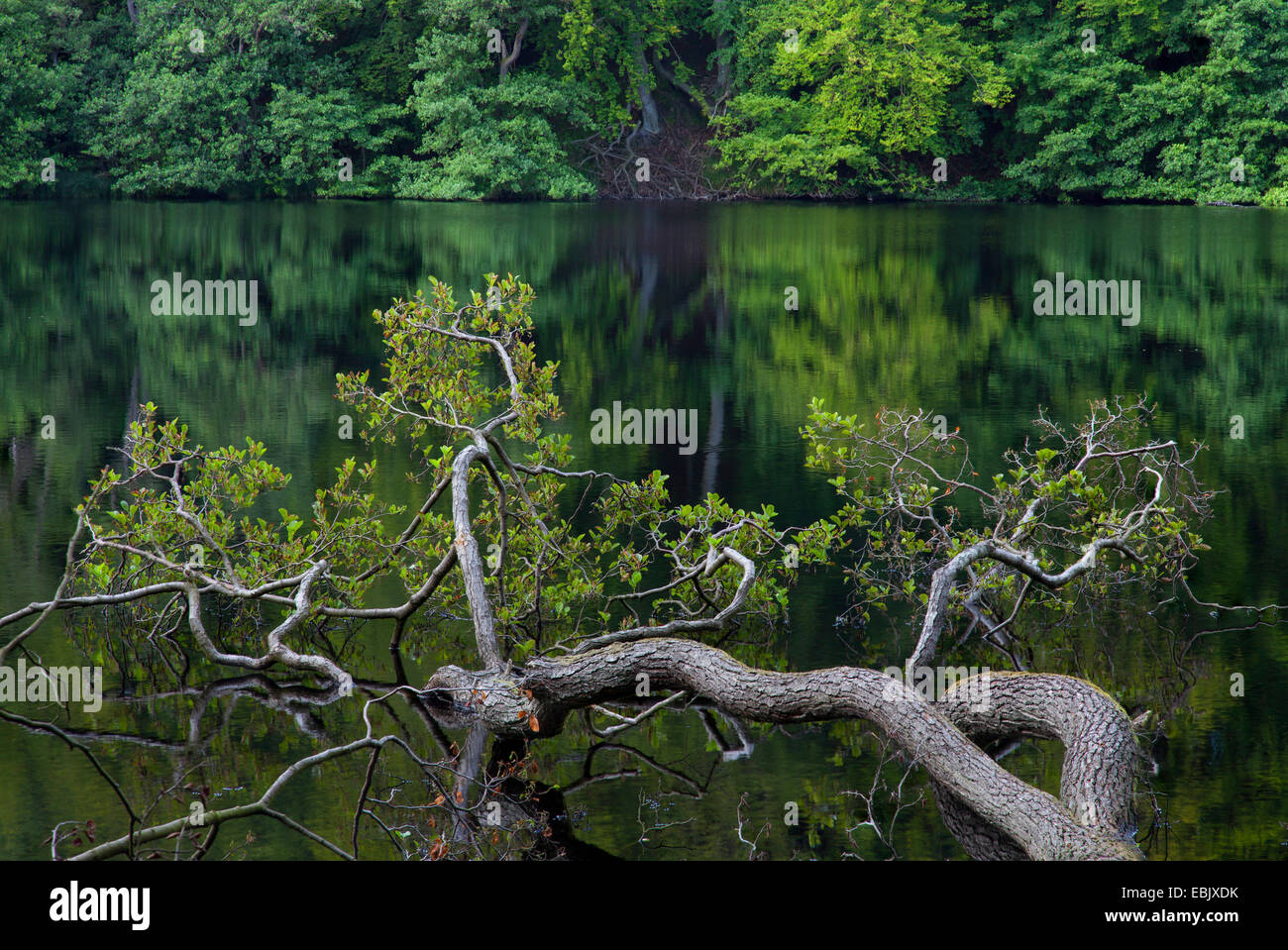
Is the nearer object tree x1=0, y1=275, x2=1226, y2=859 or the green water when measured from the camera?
tree x1=0, y1=275, x2=1226, y2=859

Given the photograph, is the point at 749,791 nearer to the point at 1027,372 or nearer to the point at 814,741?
the point at 814,741

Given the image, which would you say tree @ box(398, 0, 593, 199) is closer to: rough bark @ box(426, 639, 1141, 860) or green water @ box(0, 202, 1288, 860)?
green water @ box(0, 202, 1288, 860)

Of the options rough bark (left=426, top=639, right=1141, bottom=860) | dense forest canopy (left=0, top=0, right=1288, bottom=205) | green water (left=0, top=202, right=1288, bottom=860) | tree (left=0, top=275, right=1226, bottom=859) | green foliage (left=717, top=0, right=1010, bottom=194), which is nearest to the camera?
rough bark (left=426, top=639, right=1141, bottom=860)

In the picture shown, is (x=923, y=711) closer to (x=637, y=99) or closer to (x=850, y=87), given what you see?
(x=850, y=87)

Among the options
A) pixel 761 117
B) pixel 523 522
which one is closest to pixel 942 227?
pixel 761 117

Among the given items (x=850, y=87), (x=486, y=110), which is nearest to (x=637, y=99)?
(x=486, y=110)

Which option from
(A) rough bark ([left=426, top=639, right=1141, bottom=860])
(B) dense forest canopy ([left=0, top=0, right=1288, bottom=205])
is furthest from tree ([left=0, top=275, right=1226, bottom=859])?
(B) dense forest canopy ([left=0, top=0, right=1288, bottom=205])

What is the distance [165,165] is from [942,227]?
74.9ft

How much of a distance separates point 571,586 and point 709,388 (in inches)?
339

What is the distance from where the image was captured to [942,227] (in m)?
33.8

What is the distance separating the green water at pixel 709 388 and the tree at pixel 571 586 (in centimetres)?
31

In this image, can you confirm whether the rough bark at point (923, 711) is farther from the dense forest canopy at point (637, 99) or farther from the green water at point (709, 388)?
the dense forest canopy at point (637, 99)

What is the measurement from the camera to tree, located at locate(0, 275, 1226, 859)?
17.2 feet

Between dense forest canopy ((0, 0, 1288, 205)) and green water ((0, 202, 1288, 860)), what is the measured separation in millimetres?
2800
